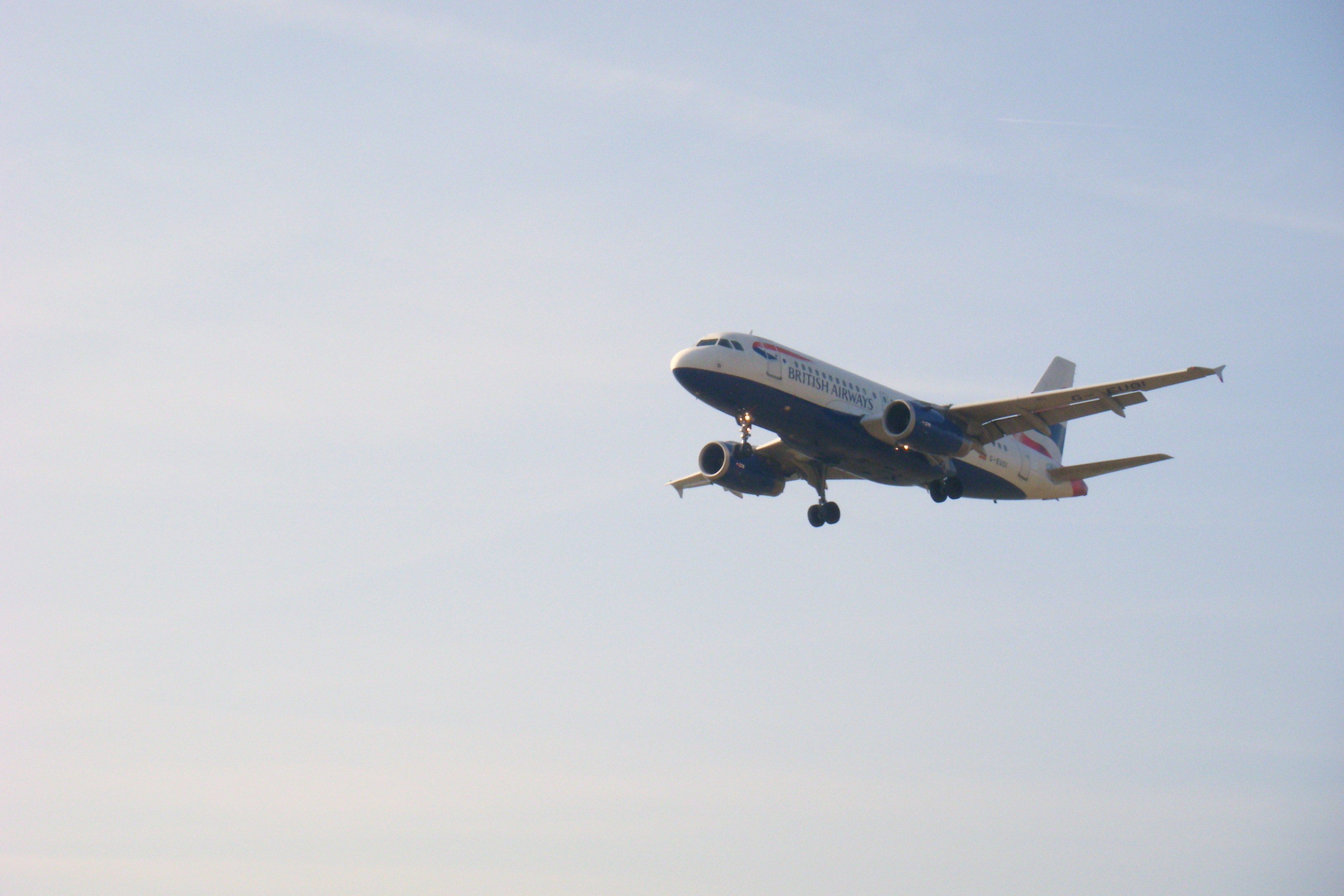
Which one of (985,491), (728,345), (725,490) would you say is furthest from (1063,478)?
(728,345)

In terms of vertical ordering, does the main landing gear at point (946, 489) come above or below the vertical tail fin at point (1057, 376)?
below

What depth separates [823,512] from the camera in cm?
4812

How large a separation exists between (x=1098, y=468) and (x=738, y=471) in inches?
485

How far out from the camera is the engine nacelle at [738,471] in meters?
48.0

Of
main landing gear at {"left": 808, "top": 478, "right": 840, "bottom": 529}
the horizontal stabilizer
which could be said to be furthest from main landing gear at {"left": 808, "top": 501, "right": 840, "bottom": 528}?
the horizontal stabilizer

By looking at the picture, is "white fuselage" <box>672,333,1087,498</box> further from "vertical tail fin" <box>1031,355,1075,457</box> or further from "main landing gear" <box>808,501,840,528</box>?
"vertical tail fin" <box>1031,355,1075,457</box>

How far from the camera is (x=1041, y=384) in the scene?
57.3 meters

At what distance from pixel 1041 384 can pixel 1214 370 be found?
67.1 feet

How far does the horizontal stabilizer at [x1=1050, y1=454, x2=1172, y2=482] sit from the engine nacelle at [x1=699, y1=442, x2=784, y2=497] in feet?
32.3

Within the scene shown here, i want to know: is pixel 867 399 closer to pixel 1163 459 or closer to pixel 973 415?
pixel 973 415

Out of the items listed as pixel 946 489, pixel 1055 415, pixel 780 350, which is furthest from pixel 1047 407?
pixel 780 350

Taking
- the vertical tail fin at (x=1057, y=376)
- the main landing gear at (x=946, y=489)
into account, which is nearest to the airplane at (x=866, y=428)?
the main landing gear at (x=946, y=489)

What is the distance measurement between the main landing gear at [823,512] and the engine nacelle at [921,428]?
17.5 ft

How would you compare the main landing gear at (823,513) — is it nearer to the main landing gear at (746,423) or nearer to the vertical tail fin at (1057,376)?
the main landing gear at (746,423)
